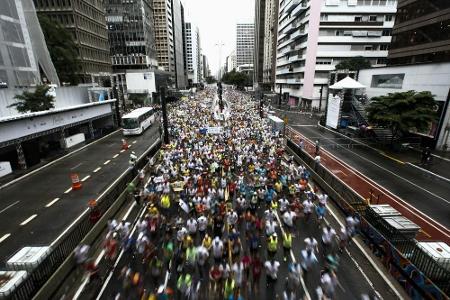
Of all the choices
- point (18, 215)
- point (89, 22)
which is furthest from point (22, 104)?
point (89, 22)

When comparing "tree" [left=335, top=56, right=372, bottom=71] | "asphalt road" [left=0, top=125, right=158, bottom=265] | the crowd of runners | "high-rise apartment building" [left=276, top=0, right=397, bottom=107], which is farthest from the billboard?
the crowd of runners

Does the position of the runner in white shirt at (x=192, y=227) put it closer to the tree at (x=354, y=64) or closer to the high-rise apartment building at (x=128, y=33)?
the tree at (x=354, y=64)

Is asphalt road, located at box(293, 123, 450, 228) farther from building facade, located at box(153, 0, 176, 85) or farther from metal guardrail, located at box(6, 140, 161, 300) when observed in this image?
building facade, located at box(153, 0, 176, 85)

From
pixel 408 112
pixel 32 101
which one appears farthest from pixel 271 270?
pixel 32 101

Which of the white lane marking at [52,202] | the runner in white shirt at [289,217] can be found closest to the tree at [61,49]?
the white lane marking at [52,202]

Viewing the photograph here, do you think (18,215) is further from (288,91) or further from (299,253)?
(288,91)

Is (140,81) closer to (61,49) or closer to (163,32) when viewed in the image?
(61,49)
